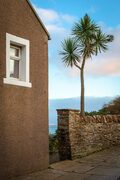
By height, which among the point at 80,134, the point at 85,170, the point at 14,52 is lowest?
the point at 85,170

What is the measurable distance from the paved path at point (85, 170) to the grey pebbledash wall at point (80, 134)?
0.49 metres

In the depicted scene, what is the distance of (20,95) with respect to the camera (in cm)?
1227

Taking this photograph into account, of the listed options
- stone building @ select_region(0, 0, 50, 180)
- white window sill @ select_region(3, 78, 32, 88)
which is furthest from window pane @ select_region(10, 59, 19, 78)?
white window sill @ select_region(3, 78, 32, 88)

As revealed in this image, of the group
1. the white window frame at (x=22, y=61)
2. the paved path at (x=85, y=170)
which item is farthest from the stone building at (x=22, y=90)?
the paved path at (x=85, y=170)

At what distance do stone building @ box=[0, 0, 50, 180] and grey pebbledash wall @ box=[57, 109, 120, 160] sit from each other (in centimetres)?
164

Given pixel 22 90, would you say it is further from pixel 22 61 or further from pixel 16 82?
pixel 22 61

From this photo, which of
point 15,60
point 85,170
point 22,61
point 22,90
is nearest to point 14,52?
point 15,60

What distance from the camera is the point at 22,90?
12383mm

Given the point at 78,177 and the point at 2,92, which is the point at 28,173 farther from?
the point at 2,92

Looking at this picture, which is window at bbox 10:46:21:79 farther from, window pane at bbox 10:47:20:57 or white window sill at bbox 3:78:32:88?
white window sill at bbox 3:78:32:88

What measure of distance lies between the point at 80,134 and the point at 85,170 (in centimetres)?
278

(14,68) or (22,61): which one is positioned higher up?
(22,61)

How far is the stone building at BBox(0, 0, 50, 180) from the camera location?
456 inches

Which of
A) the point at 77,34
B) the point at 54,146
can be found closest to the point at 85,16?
the point at 77,34
